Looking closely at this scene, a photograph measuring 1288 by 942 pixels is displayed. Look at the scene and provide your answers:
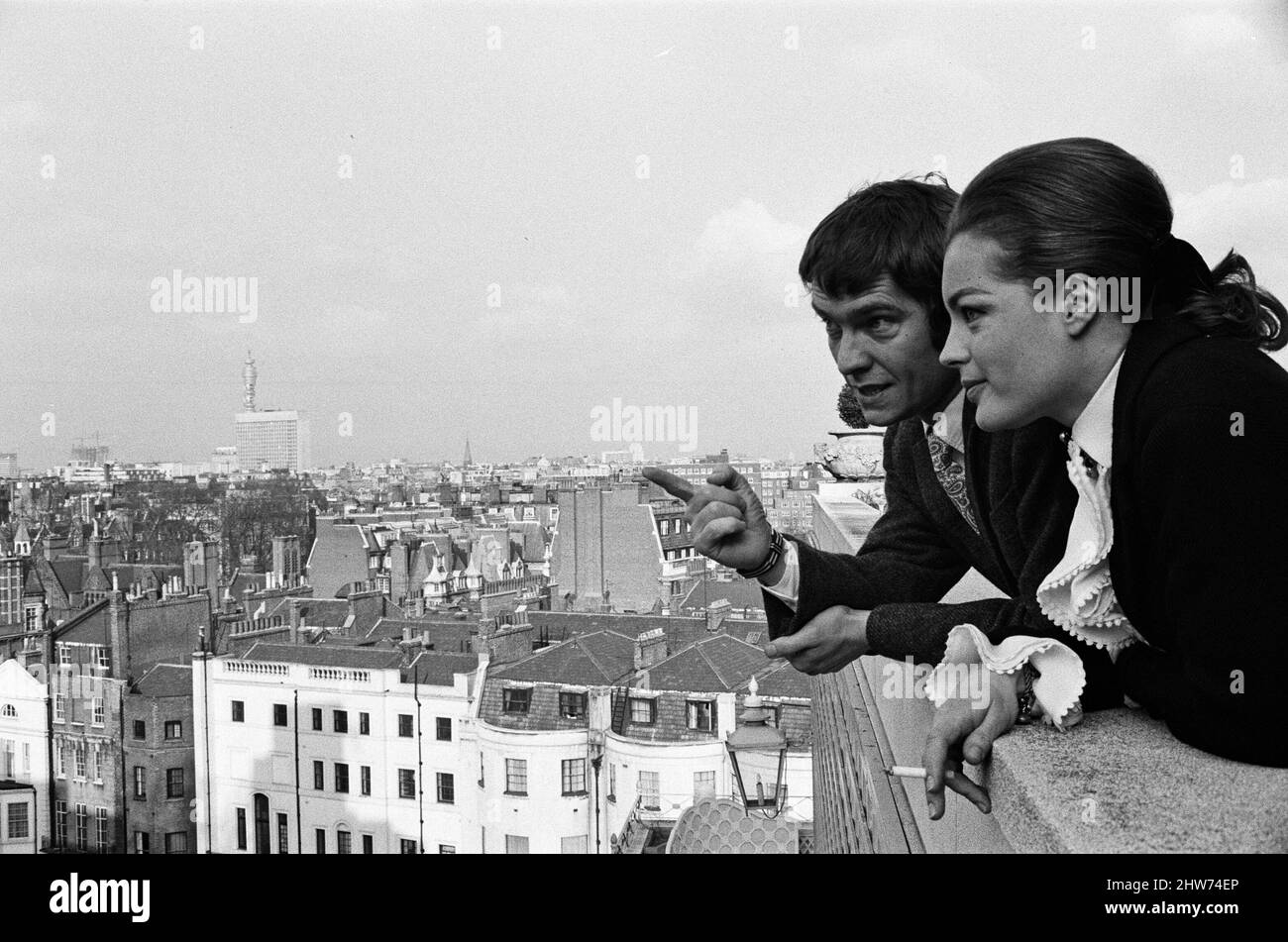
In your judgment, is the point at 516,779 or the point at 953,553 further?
the point at 516,779

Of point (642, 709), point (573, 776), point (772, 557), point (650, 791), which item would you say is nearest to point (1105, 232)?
point (772, 557)

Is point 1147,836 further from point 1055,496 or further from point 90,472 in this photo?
point 90,472

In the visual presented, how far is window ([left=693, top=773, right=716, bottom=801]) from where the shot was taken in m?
8.15

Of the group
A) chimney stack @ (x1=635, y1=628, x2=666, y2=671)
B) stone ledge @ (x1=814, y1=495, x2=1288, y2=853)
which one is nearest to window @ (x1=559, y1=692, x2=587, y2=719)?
chimney stack @ (x1=635, y1=628, x2=666, y2=671)

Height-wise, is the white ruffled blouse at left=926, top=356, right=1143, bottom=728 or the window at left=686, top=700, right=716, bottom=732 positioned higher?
the white ruffled blouse at left=926, top=356, right=1143, bottom=728

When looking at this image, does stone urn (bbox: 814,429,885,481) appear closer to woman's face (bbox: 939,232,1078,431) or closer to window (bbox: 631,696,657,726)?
woman's face (bbox: 939,232,1078,431)

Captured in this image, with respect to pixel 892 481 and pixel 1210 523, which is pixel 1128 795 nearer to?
pixel 1210 523

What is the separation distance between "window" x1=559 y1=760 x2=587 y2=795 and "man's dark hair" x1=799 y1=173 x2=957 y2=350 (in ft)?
28.3

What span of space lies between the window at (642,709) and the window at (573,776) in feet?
2.01

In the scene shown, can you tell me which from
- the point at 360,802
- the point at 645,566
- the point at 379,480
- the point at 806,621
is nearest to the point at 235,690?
the point at 360,802

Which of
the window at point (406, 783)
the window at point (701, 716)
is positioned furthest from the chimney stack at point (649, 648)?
the window at point (406, 783)

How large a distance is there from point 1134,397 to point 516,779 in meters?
9.64

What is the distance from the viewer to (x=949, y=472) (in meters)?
1.11

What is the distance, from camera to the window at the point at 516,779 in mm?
9828
